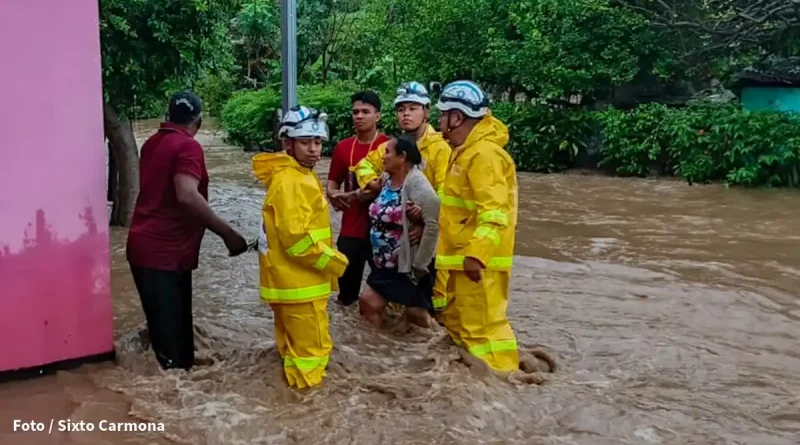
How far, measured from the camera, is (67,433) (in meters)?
4.65

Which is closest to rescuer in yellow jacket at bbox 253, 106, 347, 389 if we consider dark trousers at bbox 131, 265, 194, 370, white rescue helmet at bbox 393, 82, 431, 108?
dark trousers at bbox 131, 265, 194, 370

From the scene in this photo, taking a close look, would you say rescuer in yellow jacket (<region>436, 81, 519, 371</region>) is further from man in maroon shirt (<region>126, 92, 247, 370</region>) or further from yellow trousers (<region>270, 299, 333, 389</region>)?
man in maroon shirt (<region>126, 92, 247, 370</region>)

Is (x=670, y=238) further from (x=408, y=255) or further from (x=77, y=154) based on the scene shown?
(x=77, y=154)

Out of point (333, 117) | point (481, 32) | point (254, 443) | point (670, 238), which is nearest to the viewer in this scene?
point (254, 443)

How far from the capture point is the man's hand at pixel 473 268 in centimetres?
481

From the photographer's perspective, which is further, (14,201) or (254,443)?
(14,201)

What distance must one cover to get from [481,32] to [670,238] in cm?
997

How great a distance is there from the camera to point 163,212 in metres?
5.00

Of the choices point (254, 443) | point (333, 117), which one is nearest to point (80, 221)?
point (254, 443)

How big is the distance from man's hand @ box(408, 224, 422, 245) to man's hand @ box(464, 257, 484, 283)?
→ 0.84m

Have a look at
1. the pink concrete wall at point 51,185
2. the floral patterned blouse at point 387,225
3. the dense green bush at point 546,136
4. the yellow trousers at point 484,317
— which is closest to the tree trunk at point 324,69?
the dense green bush at point 546,136

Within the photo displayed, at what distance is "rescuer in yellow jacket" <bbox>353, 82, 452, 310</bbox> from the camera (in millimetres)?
6023

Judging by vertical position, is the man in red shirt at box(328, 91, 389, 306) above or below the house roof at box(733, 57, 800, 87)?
below

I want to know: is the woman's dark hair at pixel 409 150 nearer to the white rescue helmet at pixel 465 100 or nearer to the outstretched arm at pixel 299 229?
the white rescue helmet at pixel 465 100
